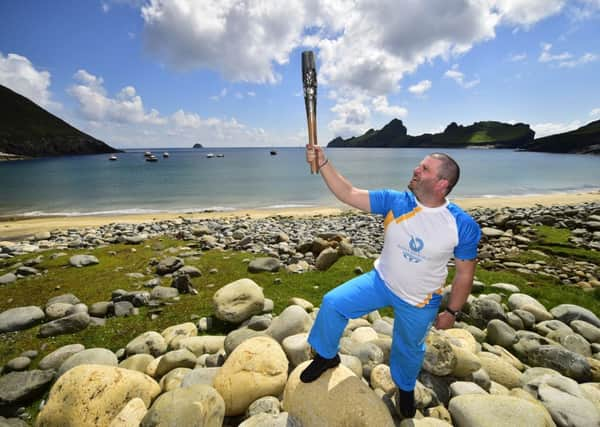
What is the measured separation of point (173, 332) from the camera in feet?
17.3

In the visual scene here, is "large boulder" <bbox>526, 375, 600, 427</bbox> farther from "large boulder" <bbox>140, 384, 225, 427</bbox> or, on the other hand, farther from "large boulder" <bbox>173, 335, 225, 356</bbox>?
"large boulder" <bbox>173, 335, 225, 356</bbox>

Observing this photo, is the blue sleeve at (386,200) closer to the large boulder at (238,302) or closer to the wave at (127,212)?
the large boulder at (238,302)

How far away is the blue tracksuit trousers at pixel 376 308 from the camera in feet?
9.88

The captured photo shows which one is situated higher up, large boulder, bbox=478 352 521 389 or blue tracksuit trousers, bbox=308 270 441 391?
blue tracksuit trousers, bbox=308 270 441 391

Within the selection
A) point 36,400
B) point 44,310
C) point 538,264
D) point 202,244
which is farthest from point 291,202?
point 36,400

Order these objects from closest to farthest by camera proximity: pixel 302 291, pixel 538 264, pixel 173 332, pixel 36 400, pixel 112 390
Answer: pixel 112 390 → pixel 36 400 → pixel 173 332 → pixel 302 291 → pixel 538 264

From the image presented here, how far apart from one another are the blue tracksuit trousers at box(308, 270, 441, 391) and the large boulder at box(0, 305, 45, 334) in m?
6.16

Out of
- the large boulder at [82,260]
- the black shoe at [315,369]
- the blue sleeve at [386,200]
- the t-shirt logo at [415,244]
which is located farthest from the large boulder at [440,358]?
the large boulder at [82,260]

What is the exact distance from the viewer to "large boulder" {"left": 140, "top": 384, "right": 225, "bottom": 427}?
109 inches

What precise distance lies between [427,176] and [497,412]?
2.61 m

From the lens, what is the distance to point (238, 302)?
5.88 metres

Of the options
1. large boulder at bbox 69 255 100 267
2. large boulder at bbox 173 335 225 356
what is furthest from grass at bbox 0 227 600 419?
large boulder at bbox 173 335 225 356

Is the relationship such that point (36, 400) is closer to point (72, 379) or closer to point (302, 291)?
point (72, 379)

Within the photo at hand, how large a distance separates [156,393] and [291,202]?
27780 millimetres
